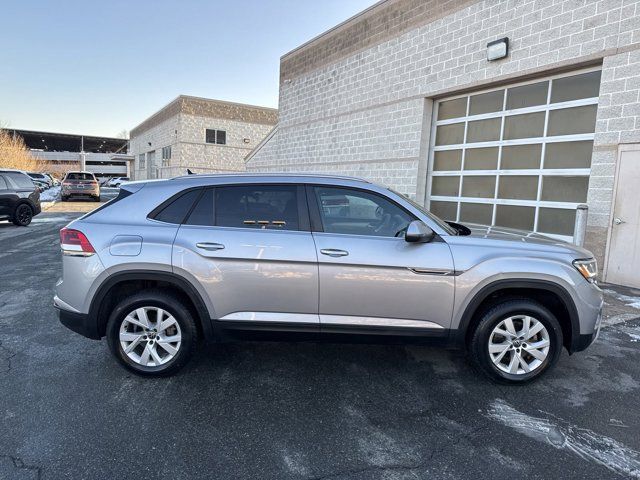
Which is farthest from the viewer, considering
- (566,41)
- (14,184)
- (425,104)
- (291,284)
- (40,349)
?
(14,184)

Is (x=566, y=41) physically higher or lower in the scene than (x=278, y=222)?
higher

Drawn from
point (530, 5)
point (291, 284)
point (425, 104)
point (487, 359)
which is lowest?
point (487, 359)

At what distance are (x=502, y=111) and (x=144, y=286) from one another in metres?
8.07

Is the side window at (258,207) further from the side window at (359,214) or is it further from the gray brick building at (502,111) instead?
the gray brick building at (502,111)

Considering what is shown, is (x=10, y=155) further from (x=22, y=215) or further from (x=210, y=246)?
(x=210, y=246)

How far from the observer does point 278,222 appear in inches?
145

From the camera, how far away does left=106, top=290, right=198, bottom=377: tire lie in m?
3.60

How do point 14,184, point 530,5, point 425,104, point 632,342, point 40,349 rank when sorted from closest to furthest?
point 40,349
point 632,342
point 530,5
point 425,104
point 14,184

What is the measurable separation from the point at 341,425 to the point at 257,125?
1312 inches

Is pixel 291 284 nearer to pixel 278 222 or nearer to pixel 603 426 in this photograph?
pixel 278 222

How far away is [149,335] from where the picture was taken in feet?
11.9

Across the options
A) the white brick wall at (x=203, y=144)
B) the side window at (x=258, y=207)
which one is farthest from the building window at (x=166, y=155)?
the side window at (x=258, y=207)

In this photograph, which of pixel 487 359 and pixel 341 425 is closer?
pixel 341 425

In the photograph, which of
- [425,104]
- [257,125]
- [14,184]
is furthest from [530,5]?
[257,125]
